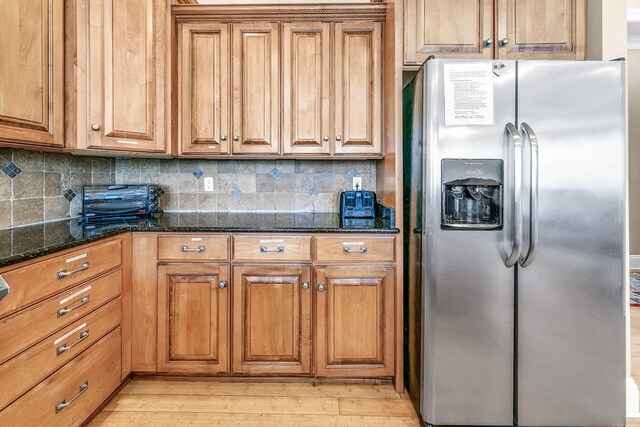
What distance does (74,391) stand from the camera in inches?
62.9

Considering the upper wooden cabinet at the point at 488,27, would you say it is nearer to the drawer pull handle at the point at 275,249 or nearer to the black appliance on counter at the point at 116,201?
the drawer pull handle at the point at 275,249

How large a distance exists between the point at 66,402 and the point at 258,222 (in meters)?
1.18

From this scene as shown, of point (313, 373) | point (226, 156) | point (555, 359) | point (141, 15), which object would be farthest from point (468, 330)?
point (141, 15)

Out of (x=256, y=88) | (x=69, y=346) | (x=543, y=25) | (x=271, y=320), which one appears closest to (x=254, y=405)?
(x=271, y=320)

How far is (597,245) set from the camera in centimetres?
166

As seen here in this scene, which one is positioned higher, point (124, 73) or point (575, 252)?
point (124, 73)

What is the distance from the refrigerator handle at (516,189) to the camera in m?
1.60

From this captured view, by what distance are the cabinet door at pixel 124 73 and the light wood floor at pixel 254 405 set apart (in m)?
1.30

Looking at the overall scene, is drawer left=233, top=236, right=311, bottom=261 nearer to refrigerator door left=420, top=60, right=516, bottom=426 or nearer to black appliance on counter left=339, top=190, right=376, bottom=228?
black appliance on counter left=339, top=190, right=376, bottom=228

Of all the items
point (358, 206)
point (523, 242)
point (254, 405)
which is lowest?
point (254, 405)

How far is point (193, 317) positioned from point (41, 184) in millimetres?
1091

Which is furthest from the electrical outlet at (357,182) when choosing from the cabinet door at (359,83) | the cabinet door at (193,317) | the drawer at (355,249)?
the cabinet door at (193,317)

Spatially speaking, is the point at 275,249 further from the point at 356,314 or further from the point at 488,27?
the point at 488,27

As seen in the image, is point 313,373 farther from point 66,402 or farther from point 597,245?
point 597,245
